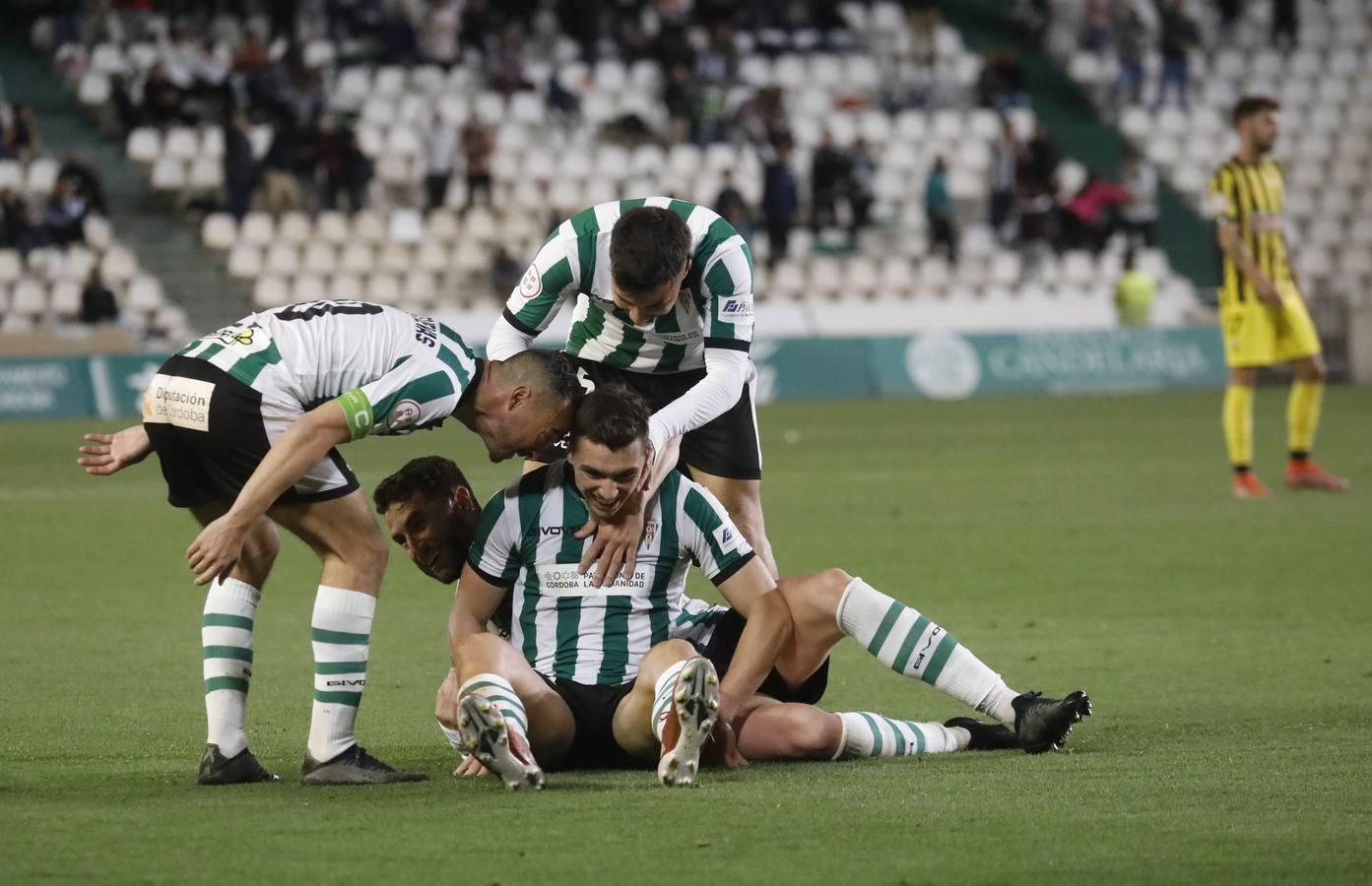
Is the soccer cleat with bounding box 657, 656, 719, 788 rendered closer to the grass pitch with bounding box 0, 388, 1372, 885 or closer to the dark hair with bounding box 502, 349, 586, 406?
the grass pitch with bounding box 0, 388, 1372, 885

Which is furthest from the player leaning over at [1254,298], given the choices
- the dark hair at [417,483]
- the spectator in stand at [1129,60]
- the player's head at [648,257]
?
the spectator in stand at [1129,60]

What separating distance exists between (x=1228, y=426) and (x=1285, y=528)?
1.84 m

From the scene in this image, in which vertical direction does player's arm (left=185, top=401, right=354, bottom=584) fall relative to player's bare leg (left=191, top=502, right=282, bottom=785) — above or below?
above

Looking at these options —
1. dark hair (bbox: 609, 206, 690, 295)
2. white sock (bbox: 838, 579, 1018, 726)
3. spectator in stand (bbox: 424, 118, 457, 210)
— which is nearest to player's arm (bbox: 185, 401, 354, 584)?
dark hair (bbox: 609, 206, 690, 295)

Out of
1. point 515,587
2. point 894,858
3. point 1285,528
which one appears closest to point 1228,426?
point 1285,528

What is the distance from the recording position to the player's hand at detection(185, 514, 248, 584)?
→ 4.68 m

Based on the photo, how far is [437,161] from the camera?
83.4 ft

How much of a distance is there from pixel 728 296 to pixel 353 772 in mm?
2178

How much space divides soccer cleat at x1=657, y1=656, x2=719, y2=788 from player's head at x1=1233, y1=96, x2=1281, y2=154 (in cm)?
868

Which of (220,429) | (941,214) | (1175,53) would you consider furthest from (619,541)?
(1175,53)

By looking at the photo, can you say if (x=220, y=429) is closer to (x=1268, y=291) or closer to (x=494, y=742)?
(x=494, y=742)

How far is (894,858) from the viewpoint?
4.14m

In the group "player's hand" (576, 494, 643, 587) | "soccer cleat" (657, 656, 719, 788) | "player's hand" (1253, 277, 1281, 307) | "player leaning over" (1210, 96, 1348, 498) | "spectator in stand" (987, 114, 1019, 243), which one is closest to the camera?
"soccer cleat" (657, 656, 719, 788)

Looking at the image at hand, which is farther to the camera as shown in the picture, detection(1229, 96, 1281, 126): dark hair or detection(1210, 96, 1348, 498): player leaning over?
detection(1210, 96, 1348, 498): player leaning over
